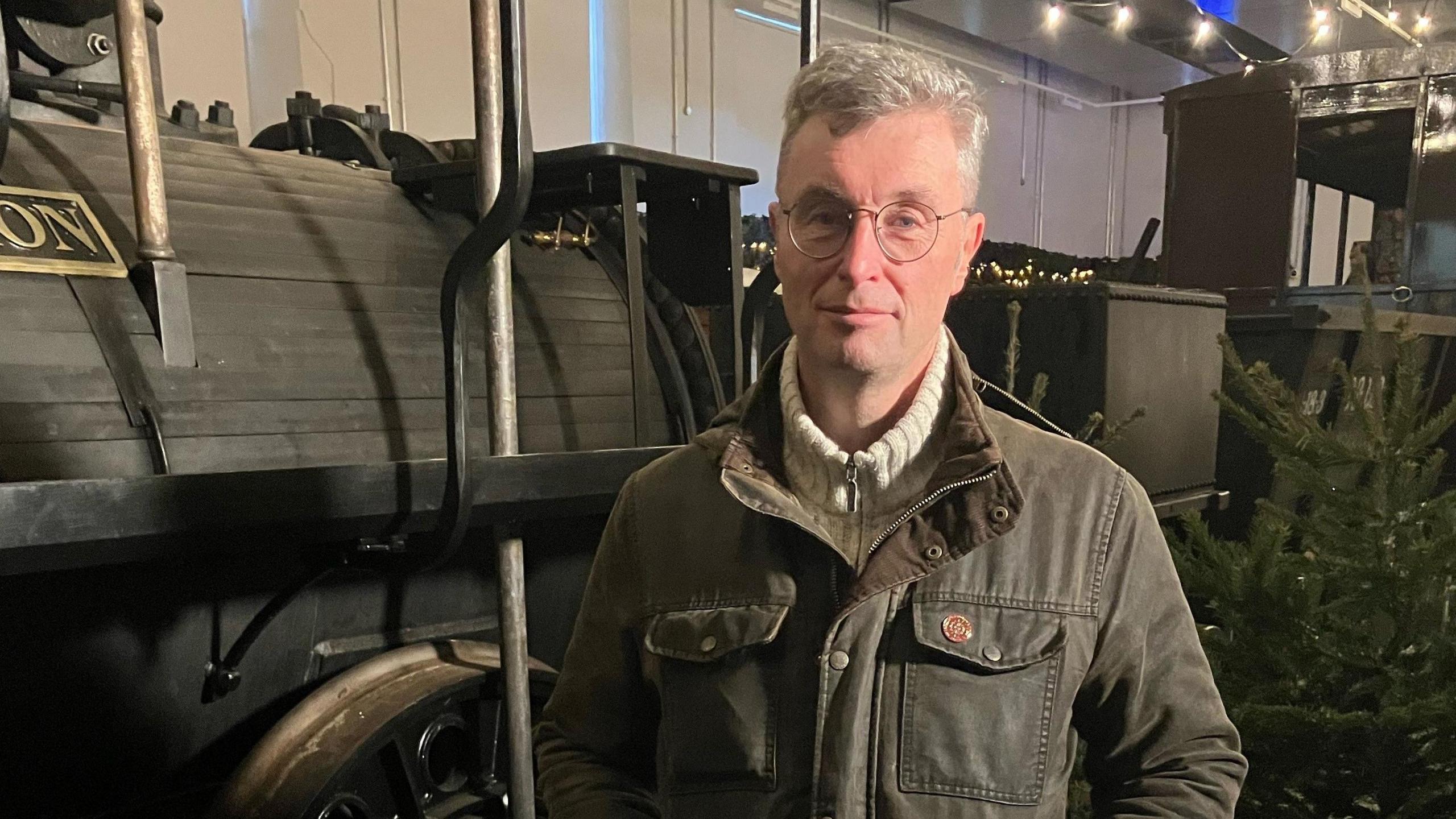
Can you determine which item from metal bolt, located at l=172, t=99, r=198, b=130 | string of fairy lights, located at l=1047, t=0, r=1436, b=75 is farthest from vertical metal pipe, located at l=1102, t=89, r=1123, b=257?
metal bolt, located at l=172, t=99, r=198, b=130

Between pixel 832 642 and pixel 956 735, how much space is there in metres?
0.16

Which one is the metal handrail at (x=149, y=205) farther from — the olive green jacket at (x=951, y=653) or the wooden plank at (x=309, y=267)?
the olive green jacket at (x=951, y=653)

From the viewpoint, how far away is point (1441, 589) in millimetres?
2047

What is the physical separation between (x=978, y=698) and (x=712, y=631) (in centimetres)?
30

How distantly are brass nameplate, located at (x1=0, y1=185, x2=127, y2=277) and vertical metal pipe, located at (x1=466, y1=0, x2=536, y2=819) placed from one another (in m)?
0.67

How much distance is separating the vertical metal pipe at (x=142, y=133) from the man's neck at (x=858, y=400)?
3.41 feet

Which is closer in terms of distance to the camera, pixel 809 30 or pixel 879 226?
pixel 879 226

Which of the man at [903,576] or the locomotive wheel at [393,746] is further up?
the man at [903,576]

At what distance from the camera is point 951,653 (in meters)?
1.07

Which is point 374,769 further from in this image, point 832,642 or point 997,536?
point 997,536

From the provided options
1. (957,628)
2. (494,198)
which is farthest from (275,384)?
(957,628)

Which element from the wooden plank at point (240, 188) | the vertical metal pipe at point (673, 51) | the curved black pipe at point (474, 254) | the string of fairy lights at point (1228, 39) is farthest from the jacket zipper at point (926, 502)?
the string of fairy lights at point (1228, 39)

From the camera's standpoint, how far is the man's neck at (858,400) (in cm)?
111

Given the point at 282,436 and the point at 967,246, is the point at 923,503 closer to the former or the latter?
the point at 967,246
